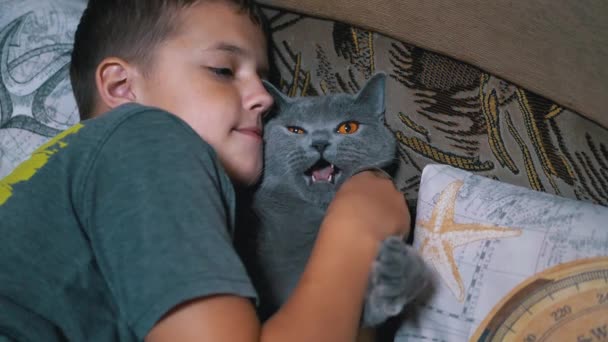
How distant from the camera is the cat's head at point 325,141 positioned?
988mm

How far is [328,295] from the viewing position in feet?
2.27

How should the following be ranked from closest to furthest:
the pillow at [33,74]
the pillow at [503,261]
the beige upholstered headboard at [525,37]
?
the pillow at [503,261] < the beige upholstered headboard at [525,37] < the pillow at [33,74]

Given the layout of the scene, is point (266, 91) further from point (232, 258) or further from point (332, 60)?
point (232, 258)

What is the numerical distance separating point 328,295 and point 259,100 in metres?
0.43

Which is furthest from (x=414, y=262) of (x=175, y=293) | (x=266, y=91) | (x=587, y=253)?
(x=266, y=91)

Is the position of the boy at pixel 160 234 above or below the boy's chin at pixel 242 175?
below

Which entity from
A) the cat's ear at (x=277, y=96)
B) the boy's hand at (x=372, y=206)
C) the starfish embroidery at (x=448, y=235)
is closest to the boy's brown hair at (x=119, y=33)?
the cat's ear at (x=277, y=96)

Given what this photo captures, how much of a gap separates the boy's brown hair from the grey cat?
226 millimetres

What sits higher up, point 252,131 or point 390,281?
point 252,131

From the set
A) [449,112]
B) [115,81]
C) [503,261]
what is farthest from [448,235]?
[115,81]

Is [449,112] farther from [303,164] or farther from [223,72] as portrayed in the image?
[223,72]

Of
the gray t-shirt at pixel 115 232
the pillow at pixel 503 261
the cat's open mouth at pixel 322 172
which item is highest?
the cat's open mouth at pixel 322 172

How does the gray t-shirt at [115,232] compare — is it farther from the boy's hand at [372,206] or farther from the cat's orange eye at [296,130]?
the cat's orange eye at [296,130]

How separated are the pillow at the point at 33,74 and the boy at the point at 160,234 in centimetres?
40
